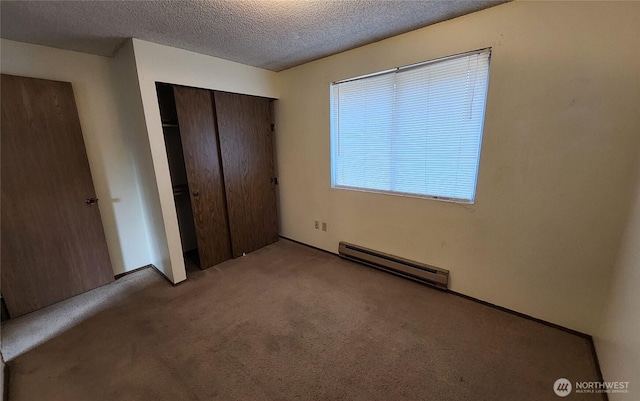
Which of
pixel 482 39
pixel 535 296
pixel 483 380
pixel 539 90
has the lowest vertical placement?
pixel 483 380

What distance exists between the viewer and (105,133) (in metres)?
2.54

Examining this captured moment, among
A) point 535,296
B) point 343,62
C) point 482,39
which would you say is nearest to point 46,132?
point 343,62

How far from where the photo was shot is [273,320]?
6.62 feet

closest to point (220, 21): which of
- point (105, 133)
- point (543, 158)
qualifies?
point (105, 133)

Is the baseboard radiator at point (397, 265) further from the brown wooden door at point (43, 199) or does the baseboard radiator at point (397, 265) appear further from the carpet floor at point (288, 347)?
the brown wooden door at point (43, 199)

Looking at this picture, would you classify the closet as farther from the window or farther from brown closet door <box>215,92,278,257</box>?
the window

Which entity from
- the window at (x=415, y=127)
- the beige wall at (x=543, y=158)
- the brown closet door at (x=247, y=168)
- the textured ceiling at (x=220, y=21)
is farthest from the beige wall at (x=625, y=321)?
the brown closet door at (x=247, y=168)

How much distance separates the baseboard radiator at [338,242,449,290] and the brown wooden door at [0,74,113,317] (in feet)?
8.92

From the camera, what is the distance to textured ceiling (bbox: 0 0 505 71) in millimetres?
1620

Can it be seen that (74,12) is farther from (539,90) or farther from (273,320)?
(539,90)

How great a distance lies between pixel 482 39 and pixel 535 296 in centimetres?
201

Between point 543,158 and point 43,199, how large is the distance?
13.5ft

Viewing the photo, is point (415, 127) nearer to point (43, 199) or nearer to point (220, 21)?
point (220, 21)

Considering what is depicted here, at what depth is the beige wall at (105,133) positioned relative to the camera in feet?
Result: 7.00
